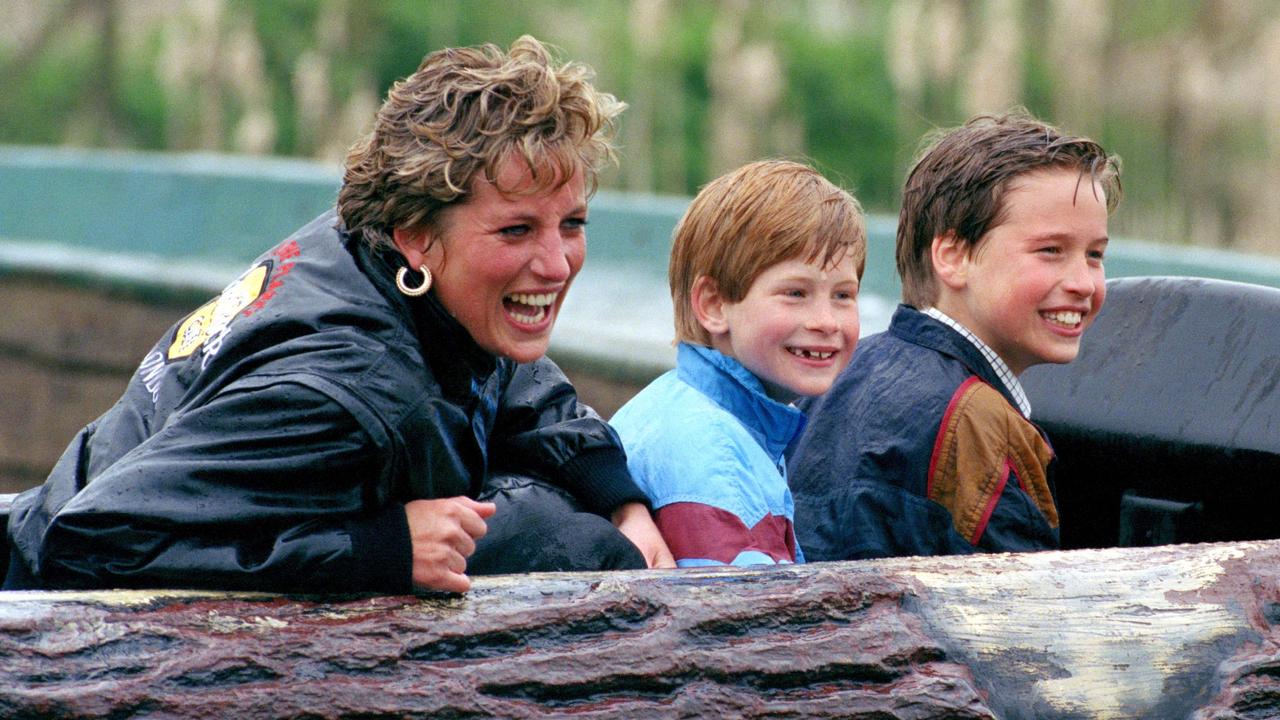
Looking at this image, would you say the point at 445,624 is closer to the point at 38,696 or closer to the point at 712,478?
the point at 38,696

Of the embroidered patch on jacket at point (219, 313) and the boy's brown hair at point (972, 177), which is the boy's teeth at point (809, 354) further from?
the embroidered patch on jacket at point (219, 313)

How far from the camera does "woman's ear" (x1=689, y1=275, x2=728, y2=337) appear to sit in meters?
2.44

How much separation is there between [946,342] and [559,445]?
0.61 meters

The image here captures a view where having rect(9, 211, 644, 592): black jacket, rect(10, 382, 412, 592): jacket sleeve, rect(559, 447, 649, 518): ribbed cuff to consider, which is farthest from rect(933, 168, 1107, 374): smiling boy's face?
rect(10, 382, 412, 592): jacket sleeve

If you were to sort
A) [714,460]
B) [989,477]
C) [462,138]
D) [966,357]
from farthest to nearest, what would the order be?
[966,357], [989,477], [714,460], [462,138]

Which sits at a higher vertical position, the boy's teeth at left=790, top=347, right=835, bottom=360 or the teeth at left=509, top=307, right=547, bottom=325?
the teeth at left=509, top=307, right=547, bottom=325

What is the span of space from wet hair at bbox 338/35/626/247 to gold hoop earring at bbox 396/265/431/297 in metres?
0.05

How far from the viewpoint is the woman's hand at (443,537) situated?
1808mm

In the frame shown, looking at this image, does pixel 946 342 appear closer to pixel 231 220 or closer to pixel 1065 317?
pixel 1065 317

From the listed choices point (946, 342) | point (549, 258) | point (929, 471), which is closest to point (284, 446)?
point (549, 258)

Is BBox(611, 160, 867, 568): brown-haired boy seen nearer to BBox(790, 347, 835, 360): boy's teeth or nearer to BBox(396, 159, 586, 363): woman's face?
BBox(790, 347, 835, 360): boy's teeth

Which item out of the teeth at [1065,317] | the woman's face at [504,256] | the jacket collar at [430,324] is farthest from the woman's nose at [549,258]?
the teeth at [1065,317]

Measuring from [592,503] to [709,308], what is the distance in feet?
1.12

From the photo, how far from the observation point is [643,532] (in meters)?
2.27
